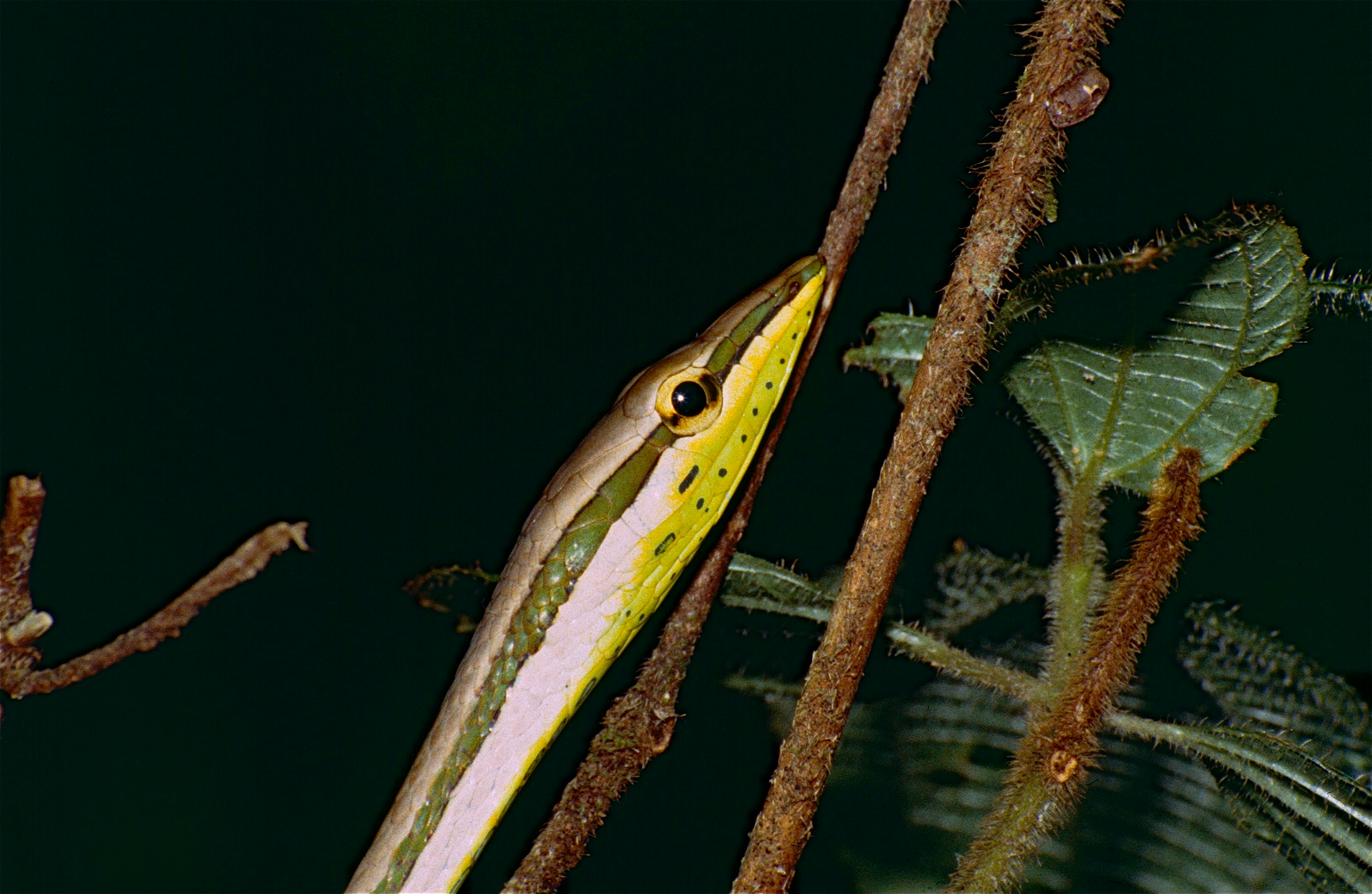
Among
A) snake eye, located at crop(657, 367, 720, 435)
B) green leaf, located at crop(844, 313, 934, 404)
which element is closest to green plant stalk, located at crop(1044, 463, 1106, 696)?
Result: green leaf, located at crop(844, 313, 934, 404)

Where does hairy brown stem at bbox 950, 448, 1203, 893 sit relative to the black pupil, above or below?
below

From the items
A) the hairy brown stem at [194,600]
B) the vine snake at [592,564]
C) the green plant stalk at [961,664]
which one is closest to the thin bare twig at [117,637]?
the hairy brown stem at [194,600]

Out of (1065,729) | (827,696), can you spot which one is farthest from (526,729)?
(1065,729)

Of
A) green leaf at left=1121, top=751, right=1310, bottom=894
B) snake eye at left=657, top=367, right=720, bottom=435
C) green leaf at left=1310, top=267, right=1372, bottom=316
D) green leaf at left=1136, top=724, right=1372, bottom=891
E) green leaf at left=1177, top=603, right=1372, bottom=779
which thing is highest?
green leaf at left=1310, top=267, right=1372, bottom=316

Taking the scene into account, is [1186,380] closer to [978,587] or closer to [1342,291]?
[1342,291]

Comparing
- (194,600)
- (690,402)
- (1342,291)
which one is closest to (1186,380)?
(1342,291)

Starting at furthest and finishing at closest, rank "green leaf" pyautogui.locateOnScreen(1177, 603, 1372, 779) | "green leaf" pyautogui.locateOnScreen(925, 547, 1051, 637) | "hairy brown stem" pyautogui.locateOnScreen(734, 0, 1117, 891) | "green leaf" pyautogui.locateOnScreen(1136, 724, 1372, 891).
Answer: "green leaf" pyautogui.locateOnScreen(925, 547, 1051, 637), "green leaf" pyautogui.locateOnScreen(1177, 603, 1372, 779), "green leaf" pyautogui.locateOnScreen(1136, 724, 1372, 891), "hairy brown stem" pyautogui.locateOnScreen(734, 0, 1117, 891)

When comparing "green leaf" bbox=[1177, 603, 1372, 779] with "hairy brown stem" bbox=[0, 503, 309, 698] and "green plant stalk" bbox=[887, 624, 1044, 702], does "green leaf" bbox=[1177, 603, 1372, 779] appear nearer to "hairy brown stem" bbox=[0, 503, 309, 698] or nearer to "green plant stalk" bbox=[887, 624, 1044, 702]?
"green plant stalk" bbox=[887, 624, 1044, 702]
